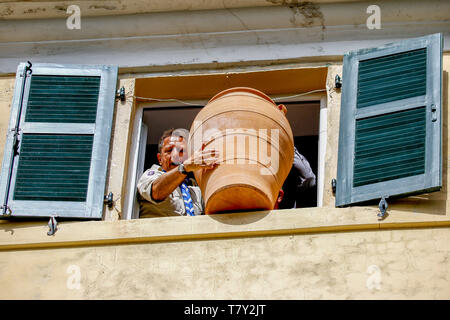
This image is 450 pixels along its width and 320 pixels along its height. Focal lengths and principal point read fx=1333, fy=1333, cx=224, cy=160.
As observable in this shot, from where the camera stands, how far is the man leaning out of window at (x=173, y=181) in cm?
750

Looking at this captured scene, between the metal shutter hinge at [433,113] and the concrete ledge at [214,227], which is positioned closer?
the concrete ledge at [214,227]

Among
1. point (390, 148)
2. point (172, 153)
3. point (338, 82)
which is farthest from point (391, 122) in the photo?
point (172, 153)

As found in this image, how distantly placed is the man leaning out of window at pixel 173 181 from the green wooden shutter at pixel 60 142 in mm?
311

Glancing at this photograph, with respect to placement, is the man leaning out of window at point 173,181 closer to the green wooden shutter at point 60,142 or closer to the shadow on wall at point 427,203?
the green wooden shutter at point 60,142

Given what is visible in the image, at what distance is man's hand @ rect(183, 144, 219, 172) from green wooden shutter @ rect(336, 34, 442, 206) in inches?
28.6

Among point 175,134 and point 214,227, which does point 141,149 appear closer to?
point 175,134

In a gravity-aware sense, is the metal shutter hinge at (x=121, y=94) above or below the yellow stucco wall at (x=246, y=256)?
above

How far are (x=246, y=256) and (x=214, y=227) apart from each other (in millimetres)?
263

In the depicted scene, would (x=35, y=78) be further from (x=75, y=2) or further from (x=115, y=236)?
(x=115, y=236)

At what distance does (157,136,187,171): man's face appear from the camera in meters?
8.29

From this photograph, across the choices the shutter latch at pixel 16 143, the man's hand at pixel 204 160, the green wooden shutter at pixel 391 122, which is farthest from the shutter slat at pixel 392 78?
the shutter latch at pixel 16 143

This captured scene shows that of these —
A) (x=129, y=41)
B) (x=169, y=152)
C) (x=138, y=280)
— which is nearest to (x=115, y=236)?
(x=138, y=280)

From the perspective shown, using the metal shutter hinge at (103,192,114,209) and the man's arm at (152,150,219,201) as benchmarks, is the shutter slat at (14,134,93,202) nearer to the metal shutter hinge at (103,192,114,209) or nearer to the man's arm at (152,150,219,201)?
the metal shutter hinge at (103,192,114,209)

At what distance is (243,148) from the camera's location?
24.3 ft
